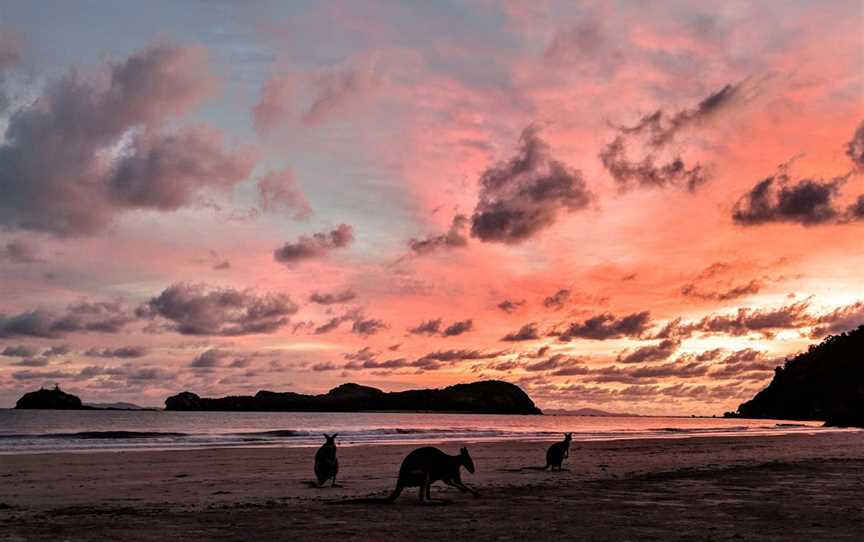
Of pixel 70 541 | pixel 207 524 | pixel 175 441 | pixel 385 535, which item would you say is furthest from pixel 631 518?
pixel 175 441

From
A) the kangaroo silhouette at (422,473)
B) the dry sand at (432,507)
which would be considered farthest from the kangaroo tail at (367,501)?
the dry sand at (432,507)

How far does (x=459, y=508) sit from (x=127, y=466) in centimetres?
1933

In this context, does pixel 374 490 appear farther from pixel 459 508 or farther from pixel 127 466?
pixel 127 466

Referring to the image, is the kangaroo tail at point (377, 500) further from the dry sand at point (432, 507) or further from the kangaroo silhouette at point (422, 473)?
the dry sand at point (432, 507)

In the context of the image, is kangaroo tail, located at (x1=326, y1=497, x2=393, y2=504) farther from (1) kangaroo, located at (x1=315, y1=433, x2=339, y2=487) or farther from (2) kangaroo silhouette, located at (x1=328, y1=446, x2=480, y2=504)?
(1) kangaroo, located at (x1=315, y1=433, x2=339, y2=487)

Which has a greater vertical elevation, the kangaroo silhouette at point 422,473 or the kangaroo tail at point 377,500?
the kangaroo silhouette at point 422,473

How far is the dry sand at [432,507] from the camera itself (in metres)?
14.6

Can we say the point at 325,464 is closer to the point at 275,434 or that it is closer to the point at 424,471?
the point at 424,471

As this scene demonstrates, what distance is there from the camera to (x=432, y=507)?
60.6ft

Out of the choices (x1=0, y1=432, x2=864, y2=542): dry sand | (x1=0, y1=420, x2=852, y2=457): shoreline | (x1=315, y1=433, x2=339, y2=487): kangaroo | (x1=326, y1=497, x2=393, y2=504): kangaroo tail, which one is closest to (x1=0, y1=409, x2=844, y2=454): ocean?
(x1=0, y1=420, x2=852, y2=457): shoreline

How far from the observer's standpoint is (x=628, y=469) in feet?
107

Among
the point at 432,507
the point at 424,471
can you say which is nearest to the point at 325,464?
the point at 424,471

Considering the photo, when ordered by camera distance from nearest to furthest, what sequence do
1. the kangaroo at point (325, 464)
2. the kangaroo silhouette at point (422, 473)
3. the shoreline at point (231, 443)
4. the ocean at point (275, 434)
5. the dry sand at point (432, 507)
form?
the dry sand at point (432, 507), the kangaroo silhouette at point (422, 473), the kangaroo at point (325, 464), the shoreline at point (231, 443), the ocean at point (275, 434)

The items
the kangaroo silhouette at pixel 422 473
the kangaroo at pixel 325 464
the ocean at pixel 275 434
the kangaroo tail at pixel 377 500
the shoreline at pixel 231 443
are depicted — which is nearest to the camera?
the kangaroo tail at pixel 377 500
